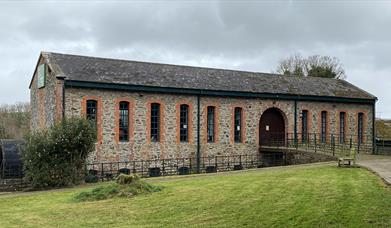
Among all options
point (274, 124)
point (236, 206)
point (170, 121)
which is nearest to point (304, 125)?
point (274, 124)

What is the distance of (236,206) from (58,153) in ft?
35.2

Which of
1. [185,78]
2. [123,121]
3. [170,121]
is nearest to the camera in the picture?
[123,121]

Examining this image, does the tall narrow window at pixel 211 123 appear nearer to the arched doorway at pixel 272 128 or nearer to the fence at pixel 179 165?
the fence at pixel 179 165

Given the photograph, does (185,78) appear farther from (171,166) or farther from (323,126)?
(323,126)

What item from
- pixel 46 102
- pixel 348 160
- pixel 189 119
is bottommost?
pixel 348 160

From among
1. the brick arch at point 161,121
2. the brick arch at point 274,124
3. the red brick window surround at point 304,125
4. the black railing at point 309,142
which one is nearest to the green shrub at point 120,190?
the brick arch at point 161,121

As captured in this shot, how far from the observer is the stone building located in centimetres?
2559

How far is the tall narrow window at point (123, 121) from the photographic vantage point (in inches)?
1038

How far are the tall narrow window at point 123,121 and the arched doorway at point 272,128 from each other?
9095mm

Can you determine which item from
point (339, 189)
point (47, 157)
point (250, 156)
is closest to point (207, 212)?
point (339, 189)

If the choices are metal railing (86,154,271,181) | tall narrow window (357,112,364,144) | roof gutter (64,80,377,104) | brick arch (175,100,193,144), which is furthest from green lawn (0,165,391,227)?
tall narrow window (357,112,364,144)

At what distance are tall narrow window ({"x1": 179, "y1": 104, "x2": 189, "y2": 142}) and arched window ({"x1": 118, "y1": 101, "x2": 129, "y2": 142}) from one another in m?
3.24

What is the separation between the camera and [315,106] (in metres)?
32.4

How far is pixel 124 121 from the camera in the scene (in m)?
26.5
